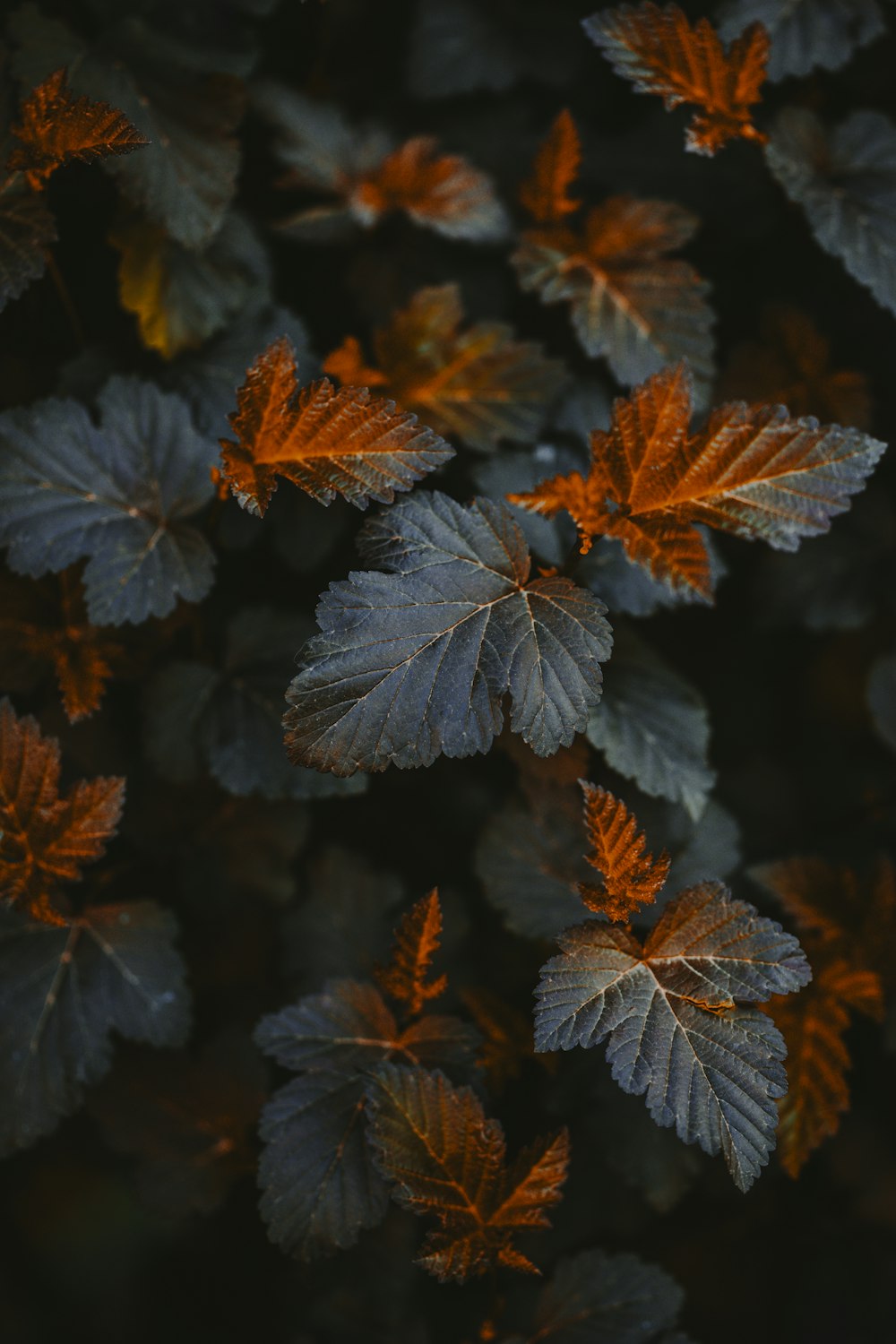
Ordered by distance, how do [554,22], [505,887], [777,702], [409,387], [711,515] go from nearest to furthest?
1. [711,515]
2. [505,887]
3. [409,387]
4. [554,22]
5. [777,702]

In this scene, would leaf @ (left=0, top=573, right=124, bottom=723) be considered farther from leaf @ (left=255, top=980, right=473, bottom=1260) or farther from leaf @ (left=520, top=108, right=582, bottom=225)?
leaf @ (left=520, top=108, right=582, bottom=225)

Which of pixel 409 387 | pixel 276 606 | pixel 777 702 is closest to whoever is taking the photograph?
pixel 409 387

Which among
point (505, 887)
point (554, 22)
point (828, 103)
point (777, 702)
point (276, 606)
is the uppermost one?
point (554, 22)

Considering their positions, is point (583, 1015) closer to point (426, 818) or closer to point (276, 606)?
point (426, 818)

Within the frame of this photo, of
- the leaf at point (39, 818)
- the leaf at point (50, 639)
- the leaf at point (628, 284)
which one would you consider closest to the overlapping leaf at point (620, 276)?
the leaf at point (628, 284)

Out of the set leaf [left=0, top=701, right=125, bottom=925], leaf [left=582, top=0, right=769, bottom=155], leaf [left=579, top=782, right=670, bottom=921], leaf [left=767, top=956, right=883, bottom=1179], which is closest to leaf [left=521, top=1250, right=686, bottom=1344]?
leaf [left=767, top=956, right=883, bottom=1179]

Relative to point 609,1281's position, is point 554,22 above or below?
above

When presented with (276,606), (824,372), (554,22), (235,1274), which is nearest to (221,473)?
(276,606)
